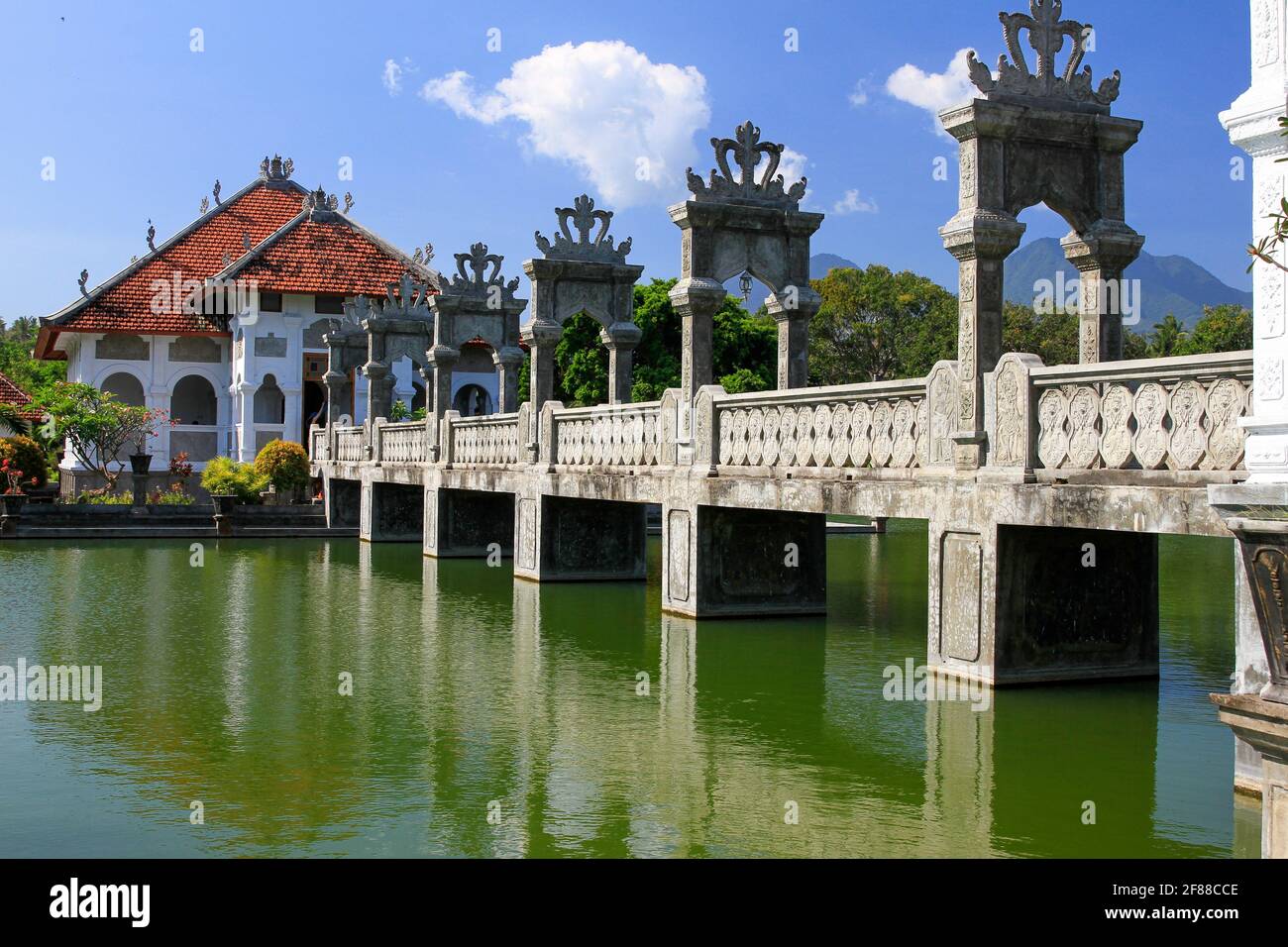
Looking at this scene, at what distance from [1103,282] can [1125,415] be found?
369cm

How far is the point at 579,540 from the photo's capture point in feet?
73.4

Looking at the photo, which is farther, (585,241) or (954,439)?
(585,241)

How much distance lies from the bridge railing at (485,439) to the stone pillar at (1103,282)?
37.2 ft

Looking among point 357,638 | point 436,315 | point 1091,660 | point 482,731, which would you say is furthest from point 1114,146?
point 436,315

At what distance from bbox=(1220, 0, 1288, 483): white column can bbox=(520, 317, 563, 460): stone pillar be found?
16886mm

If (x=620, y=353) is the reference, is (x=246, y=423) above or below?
below

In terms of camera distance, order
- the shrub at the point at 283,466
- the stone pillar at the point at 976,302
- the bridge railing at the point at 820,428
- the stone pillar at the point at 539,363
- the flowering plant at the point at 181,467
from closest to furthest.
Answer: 1. the stone pillar at the point at 976,302
2. the bridge railing at the point at 820,428
3. the stone pillar at the point at 539,363
4. the shrub at the point at 283,466
5. the flowering plant at the point at 181,467

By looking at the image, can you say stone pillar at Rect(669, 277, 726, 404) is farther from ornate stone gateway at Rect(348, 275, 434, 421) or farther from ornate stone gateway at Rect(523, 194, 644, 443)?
ornate stone gateway at Rect(348, 275, 434, 421)

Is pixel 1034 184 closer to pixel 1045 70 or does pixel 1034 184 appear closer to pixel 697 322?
pixel 1045 70

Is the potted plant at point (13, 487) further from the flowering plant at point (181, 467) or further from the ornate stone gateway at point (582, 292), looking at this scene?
the ornate stone gateway at point (582, 292)

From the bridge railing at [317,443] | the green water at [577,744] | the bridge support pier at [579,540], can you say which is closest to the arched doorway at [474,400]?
the bridge railing at [317,443]

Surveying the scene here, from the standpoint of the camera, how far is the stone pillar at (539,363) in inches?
902

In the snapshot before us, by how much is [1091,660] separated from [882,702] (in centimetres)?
206

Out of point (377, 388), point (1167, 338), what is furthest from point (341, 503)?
point (1167, 338)
